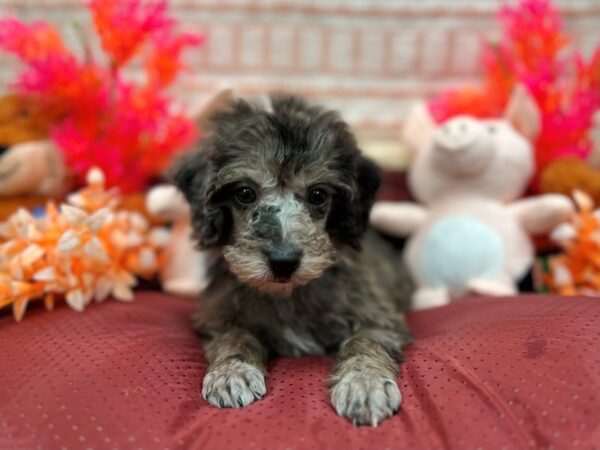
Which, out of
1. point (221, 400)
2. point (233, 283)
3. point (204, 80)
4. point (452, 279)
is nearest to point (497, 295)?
point (452, 279)

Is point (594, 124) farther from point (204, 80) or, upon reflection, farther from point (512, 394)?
point (204, 80)

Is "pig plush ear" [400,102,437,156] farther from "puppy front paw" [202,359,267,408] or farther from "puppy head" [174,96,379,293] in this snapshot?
"puppy front paw" [202,359,267,408]

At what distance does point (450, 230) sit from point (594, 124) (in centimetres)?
112

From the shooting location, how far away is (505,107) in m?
3.42

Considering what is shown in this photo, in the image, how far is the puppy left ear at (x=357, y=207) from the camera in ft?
7.87

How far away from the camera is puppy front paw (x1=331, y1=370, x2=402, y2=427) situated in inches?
68.6

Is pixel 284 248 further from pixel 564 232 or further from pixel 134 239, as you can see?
pixel 564 232

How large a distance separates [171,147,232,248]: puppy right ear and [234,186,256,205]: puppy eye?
0.08 metres

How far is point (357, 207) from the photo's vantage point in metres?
2.43

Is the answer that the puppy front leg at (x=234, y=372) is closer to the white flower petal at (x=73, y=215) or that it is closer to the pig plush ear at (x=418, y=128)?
the white flower petal at (x=73, y=215)

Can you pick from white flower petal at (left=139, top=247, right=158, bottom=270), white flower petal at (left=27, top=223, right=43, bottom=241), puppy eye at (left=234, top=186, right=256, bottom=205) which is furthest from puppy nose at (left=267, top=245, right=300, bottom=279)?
white flower petal at (left=139, top=247, right=158, bottom=270)

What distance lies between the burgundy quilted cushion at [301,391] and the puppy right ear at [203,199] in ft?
1.53

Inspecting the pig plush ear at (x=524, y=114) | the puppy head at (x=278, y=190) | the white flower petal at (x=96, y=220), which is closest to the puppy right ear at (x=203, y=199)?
the puppy head at (x=278, y=190)

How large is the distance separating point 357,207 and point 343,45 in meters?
1.95
